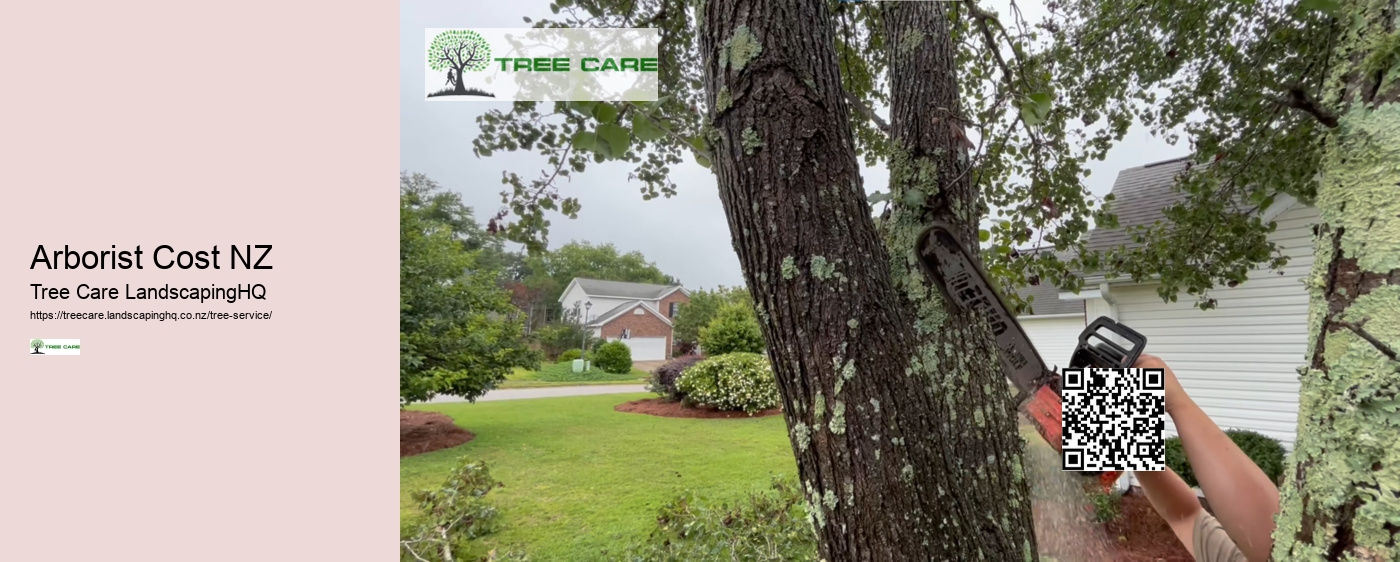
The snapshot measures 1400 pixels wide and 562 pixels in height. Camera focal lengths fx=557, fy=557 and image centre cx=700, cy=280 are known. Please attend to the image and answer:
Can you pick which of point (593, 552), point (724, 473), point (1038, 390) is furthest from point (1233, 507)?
point (724, 473)

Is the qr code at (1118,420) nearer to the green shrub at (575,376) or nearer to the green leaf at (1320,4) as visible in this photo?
the green leaf at (1320,4)

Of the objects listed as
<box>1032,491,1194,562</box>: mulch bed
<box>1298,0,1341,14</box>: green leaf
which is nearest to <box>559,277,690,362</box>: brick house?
<box>1032,491,1194,562</box>: mulch bed

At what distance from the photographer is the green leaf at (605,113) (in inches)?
40.4

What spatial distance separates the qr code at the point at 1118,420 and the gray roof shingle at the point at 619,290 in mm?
28206

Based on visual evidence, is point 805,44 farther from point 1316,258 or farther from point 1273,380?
point 1273,380

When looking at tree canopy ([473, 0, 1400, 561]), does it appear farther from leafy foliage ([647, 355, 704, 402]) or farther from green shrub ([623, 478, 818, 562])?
leafy foliage ([647, 355, 704, 402])

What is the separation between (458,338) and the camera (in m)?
7.45

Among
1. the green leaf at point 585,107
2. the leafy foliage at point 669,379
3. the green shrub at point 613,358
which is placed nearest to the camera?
the green leaf at point 585,107

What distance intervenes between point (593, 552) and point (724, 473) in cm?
218

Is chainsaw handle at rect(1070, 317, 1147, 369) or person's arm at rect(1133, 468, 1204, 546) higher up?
chainsaw handle at rect(1070, 317, 1147, 369)

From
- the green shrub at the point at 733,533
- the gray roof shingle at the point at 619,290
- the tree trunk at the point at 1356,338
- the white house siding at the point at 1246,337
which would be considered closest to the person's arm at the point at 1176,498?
the tree trunk at the point at 1356,338

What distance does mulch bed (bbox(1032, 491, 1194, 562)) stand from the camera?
115 centimetres

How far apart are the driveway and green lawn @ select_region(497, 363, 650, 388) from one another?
2.93 ft

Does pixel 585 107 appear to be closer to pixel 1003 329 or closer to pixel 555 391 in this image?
pixel 1003 329
